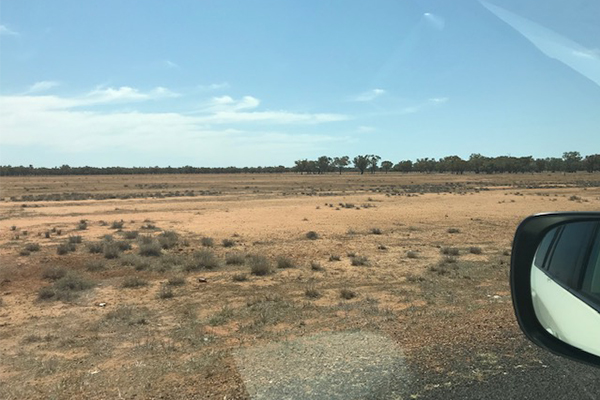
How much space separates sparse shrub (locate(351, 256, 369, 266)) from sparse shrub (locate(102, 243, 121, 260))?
7433mm

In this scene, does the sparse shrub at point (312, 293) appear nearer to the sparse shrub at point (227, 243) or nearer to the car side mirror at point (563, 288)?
the car side mirror at point (563, 288)

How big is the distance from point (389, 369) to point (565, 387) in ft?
5.52

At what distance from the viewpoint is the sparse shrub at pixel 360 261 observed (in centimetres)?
1442

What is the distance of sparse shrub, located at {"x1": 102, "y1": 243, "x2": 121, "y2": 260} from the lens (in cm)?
1603

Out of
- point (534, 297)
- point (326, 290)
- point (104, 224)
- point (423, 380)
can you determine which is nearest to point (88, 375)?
point (423, 380)

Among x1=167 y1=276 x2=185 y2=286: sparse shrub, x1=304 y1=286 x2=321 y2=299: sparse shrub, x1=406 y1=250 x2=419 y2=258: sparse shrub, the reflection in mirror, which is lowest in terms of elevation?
x1=406 y1=250 x2=419 y2=258: sparse shrub

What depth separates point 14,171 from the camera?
18225cm

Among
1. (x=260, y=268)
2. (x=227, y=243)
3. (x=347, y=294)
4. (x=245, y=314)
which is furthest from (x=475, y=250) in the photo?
(x=245, y=314)

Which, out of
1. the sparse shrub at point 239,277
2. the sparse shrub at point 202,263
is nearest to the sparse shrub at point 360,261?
the sparse shrub at point 239,277

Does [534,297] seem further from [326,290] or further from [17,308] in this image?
[17,308]

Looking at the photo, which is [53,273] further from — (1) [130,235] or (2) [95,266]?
(1) [130,235]

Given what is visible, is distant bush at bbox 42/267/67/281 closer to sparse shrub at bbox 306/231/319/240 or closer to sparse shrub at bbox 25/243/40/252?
sparse shrub at bbox 25/243/40/252

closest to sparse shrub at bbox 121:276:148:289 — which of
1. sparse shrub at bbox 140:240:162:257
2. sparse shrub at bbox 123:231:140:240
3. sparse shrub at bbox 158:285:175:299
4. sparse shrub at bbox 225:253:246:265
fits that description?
sparse shrub at bbox 158:285:175:299

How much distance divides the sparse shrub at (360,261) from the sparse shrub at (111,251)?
7433mm
